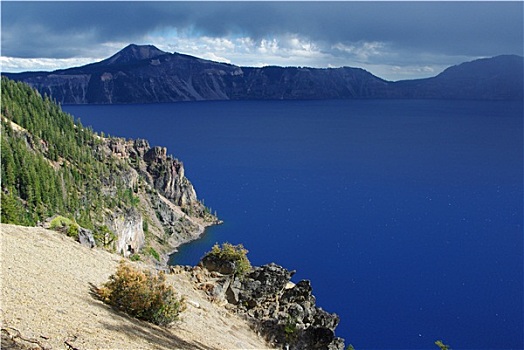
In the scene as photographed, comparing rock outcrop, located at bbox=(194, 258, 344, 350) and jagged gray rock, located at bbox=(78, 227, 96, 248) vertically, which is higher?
jagged gray rock, located at bbox=(78, 227, 96, 248)

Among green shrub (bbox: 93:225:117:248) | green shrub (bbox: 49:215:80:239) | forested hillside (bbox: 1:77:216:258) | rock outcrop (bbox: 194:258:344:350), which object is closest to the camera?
rock outcrop (bbox: 194:258:344:350)

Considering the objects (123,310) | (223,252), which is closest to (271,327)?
(223,252)

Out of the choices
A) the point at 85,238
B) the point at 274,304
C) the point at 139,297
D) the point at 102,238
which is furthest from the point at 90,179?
the point at 139,297

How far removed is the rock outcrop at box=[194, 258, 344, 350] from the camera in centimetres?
3541

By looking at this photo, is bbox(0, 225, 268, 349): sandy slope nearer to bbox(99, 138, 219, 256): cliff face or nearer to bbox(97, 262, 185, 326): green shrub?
bbox(97, 262, 185, 326): green shrub

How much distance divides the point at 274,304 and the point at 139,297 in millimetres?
15827

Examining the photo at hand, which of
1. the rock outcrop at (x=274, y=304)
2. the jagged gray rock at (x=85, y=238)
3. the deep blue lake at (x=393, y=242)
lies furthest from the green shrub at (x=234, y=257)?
the deep blue lake at (x=393, y=242)

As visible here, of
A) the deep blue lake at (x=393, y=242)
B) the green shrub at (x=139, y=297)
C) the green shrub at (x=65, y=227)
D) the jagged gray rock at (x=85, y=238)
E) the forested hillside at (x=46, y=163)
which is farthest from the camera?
the forested hillside at (x=46, y=163)

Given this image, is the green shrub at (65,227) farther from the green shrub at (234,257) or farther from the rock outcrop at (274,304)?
the green shrub at (234,257)

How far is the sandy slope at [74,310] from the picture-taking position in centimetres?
1991

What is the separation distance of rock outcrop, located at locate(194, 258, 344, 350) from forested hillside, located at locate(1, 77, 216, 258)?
4640 centimetres

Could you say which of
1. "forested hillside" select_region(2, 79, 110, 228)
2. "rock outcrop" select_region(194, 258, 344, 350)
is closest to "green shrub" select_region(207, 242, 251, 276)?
"rock outcrop" select_region(194, 258, 344, 350)

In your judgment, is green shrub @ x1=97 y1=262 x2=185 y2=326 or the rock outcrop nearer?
green shrub @ x1=97 y1=262 x2=185 y2=326

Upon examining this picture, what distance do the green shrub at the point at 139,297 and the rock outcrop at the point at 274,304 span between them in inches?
399
